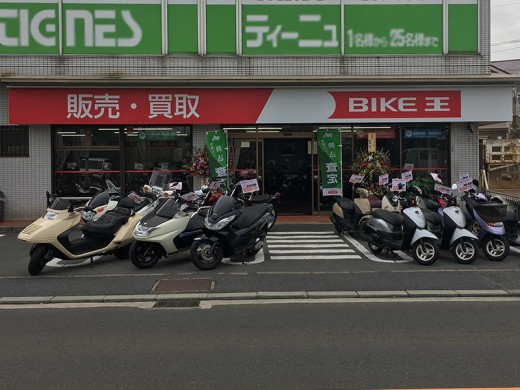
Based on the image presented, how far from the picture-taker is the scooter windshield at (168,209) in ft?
28.6

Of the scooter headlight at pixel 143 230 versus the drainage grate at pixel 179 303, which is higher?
the scooter headlight at pixel 143 230

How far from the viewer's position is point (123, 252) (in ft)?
31.1

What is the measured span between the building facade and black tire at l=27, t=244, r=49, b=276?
22.2 ft

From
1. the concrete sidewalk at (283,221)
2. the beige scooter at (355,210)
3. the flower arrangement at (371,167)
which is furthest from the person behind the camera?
the flower arrangement at (371,167)

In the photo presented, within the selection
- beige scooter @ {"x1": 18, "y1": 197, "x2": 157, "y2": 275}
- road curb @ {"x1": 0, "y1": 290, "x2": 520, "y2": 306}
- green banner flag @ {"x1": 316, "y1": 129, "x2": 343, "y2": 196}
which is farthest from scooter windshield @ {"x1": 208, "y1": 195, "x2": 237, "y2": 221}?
green banner flag @ {"x1": 316, "y1": 129, "x2": 343, "y2": 196}

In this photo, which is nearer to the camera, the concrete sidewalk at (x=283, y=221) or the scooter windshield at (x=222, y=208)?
the scooter windshield at (x=222, y=208)

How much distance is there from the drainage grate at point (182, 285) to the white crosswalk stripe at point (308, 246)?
2.24m

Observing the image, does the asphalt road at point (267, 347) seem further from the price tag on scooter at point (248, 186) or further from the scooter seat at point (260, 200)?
the scooter seat at point (260, 200)

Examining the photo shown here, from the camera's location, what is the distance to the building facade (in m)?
14.4

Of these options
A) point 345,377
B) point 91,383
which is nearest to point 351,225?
point 345,377

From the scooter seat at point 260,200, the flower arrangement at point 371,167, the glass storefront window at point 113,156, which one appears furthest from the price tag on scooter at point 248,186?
the glass storefront window at point 113,156

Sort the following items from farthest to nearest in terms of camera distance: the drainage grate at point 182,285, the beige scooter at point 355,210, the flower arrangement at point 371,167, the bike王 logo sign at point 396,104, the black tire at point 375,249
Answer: the bike王 logo sign at point 396,104
the flower arrangement at point 371,167
the beige scooter at point 355,210
the black tire at point 375,249
the drainage grate at point 182,285

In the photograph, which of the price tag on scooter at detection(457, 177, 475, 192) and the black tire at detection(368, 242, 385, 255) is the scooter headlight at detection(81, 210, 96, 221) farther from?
the price tag on scooter at detection(457, 177, 475, 192)

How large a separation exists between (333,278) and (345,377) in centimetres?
373
